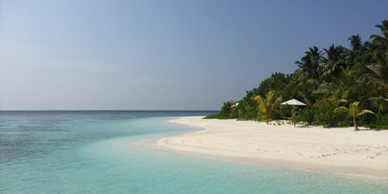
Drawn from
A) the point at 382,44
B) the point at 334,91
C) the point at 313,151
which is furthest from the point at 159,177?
the point at 382,44

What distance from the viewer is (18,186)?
7.88 metres

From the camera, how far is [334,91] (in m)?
24.0

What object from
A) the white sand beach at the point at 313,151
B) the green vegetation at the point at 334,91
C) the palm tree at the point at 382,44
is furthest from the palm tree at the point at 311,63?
the white sand beach at the point at 313,151

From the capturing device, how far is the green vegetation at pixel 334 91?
1812 cm

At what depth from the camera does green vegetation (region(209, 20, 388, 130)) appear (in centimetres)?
1812

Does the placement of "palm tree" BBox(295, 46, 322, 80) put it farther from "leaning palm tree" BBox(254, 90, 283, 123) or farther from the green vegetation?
"leaning palm tree" BBox(254, 90, 283, 123)

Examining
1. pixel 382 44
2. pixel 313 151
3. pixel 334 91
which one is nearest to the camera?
pixel 313 151

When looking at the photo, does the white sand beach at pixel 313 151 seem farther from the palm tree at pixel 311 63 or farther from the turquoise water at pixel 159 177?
the palm tree at pixel 311 63

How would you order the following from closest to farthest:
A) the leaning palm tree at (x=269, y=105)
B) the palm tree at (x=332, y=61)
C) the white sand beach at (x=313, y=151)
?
the white sand beach at (x=313, y=151) → the leaning palm tree at (x=269, y=105) → the palm tree at (x=332, y=61)

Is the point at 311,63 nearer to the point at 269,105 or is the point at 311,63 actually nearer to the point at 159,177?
the point at 269,105

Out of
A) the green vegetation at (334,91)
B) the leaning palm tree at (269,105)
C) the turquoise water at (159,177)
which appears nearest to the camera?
the turquoise water at (159,177)

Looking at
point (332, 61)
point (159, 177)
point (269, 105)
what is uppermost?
point (332, 61)

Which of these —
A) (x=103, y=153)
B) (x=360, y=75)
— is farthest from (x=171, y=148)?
(x=360, y=75)

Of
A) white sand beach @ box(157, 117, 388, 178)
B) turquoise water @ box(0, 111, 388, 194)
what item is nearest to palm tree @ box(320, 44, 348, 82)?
white sand beach @ box(157, 117, 388, 178)
